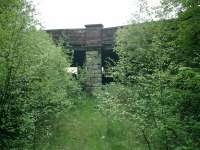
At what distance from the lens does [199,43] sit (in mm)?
12875

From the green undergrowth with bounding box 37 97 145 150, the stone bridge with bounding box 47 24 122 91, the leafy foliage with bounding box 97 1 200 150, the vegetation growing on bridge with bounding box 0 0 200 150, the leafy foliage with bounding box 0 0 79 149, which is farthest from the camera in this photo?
the stone bridge with bounding box 47 24 122 91

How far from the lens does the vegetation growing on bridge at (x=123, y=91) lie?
12500 millimetres

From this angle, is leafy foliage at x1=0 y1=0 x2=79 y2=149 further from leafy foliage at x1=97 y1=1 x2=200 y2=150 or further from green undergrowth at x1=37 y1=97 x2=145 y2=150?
green undergrowth at x1=37 y1=97 x2=145 y2=150

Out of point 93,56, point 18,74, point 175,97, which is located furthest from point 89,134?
point 93,56

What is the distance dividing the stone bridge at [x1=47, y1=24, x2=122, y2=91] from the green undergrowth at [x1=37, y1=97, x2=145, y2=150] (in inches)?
208

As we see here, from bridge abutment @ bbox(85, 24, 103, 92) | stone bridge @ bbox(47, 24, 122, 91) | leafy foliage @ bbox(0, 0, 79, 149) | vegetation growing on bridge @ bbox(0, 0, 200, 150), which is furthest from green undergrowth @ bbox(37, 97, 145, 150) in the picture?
stone bridge @ bbox(47, 24, 122, 91)

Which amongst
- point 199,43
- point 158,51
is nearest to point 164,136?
point 199,43

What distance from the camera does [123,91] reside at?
1789cm

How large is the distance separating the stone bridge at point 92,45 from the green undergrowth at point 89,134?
5.28m

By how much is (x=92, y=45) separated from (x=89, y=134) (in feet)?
37.5

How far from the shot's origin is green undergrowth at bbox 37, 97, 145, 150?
64.7 ft

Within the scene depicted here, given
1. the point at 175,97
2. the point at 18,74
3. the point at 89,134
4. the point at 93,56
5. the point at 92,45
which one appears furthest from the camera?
the point at 92,45

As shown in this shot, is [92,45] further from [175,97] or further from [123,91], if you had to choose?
[175,97]

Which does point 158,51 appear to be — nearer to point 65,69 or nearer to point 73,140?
point 73,140
